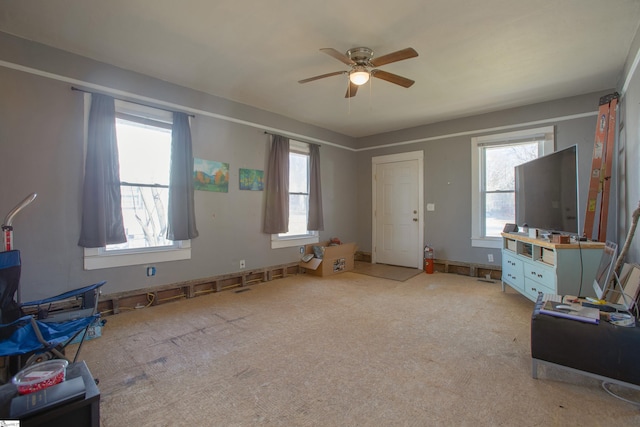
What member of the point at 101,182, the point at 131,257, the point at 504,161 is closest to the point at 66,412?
the point at 131,257

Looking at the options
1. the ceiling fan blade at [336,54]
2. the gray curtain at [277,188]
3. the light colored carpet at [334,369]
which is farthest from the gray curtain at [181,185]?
the ceiling fan blade at [336,54]

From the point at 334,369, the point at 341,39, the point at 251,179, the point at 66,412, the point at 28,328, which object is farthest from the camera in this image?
the point at 251,179

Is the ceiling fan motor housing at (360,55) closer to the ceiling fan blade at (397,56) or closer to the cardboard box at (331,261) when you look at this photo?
the ceiling fan blade at (397,56)

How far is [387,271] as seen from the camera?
5402 mm

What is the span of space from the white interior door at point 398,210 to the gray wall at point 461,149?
176mm

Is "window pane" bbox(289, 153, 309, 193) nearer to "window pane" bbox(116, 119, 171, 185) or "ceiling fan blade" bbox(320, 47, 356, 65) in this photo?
"window pane" bbox(116, 119, 171, 185)

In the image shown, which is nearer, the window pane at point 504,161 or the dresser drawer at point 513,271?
the dresser drawer at point 513,271

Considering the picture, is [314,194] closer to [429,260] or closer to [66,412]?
[429,260]

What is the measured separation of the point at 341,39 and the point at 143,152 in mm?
2624

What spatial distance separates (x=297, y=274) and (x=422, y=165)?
3112mm

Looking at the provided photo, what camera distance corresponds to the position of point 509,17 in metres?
2.44

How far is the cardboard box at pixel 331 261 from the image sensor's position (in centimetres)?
508

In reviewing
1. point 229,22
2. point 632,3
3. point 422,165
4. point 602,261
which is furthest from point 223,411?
point 422,165

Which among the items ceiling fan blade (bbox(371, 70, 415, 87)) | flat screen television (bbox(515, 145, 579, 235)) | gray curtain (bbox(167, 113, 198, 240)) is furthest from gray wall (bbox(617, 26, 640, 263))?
gray curtain (bbox(167, 113, 198, 240))
